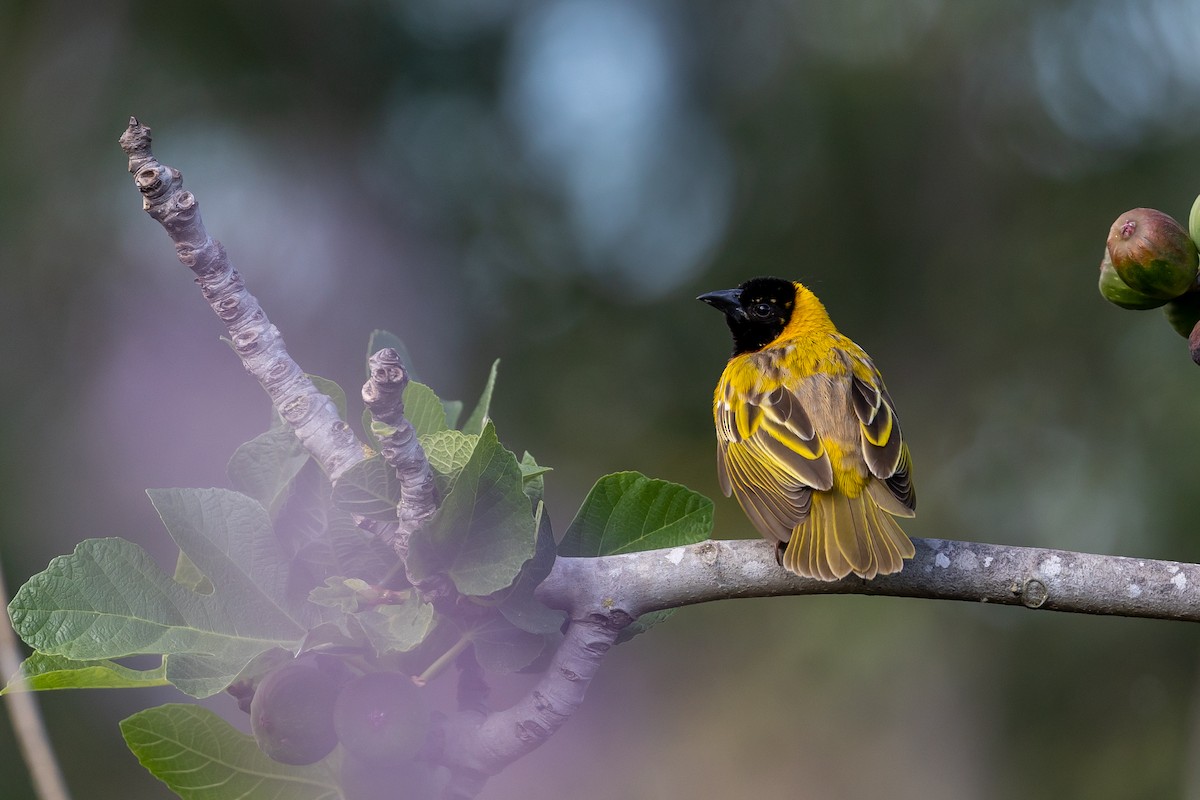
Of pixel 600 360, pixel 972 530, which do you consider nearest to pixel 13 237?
pixel 600 360

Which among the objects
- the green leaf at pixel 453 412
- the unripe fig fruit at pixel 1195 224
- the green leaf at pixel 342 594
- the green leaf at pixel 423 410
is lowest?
the green leaf at pixel 342 594

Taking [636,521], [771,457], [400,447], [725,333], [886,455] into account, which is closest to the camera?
[400,447]

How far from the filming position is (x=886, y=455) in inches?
126

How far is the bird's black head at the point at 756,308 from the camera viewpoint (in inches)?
173

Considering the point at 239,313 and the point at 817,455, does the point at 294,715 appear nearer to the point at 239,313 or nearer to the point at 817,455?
the point at 239,313

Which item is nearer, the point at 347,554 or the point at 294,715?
the point at 294,715

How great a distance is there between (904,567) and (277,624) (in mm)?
1263

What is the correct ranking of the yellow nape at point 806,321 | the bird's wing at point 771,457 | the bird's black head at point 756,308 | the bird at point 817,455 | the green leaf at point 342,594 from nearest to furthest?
the green leaf at point 342,594 < the bird at point 817,455 < the bird's wing at point 771,457 < the yellow nape at point 806,321 < the bird's black head at point 756,308

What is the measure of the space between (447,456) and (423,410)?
0.24m

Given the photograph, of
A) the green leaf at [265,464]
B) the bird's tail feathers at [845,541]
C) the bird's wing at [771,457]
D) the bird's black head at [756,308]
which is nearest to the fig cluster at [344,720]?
the green leaf at [265,464]

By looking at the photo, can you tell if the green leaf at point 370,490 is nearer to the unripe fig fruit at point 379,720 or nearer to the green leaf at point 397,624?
the green leaf at point 397,624

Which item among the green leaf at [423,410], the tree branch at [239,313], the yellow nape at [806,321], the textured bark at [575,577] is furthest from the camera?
the yellow nape at [806,321]

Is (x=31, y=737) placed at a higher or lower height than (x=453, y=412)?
lower

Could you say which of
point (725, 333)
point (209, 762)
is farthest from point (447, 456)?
point (725, 333)
